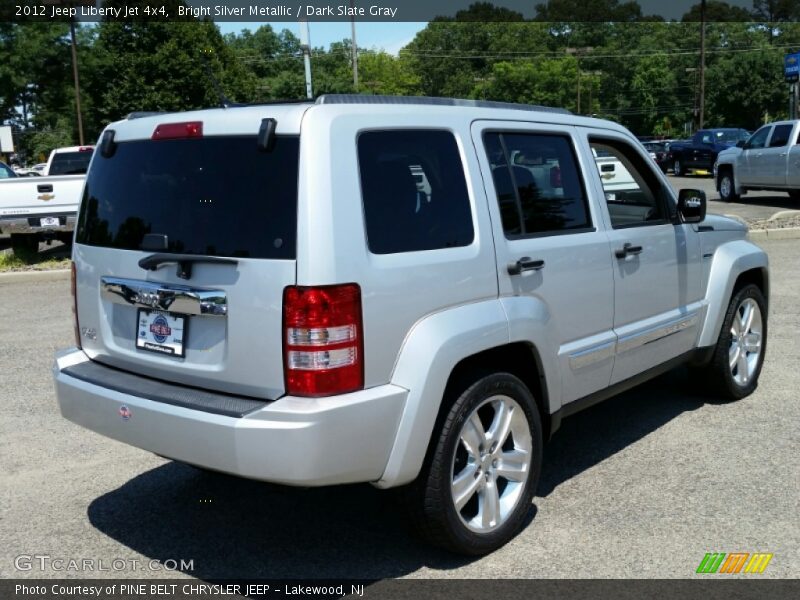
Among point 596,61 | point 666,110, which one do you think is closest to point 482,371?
point 666,110

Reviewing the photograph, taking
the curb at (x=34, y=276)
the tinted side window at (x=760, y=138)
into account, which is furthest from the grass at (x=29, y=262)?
the tinted side window at (x=760, y=138)

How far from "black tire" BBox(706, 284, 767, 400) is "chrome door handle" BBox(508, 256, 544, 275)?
2.23 metres

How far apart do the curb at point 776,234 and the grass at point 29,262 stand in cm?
1101

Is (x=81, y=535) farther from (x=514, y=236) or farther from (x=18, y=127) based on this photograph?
(x=18, y=127)

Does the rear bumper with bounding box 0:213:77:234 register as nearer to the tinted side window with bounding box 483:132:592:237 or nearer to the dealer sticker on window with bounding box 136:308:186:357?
the dealer sticker on window with bounding box 136:308:186:357

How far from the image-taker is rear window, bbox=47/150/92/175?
17312mm

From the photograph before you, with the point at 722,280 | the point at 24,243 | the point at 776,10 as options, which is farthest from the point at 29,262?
the point at 776,10

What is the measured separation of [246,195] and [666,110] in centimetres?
10931

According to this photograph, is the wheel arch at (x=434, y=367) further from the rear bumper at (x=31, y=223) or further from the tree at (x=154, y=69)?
the tree at (x=154, y=69)

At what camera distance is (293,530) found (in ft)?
13.0

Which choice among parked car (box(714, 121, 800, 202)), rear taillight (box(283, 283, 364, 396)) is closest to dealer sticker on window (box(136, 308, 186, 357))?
rear taillight (box(283, 283, 364, 396))

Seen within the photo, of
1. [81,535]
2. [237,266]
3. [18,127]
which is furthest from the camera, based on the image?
[18,127]

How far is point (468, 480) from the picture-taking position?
3.55 m

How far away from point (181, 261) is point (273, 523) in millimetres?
1460
